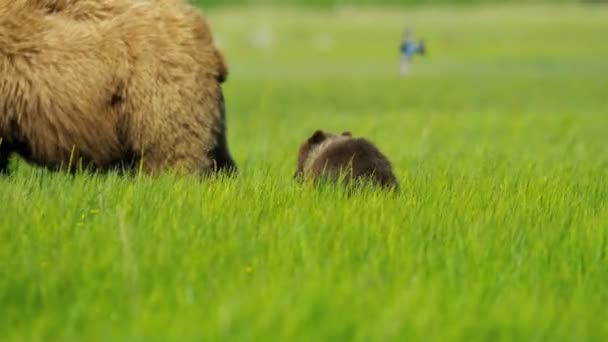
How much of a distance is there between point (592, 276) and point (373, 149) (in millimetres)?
2564

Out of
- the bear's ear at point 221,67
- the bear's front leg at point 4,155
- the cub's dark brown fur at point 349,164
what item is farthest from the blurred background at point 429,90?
the bear's front leg at point 4,155

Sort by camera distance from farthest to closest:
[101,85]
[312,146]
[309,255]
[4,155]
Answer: [312,146]
[4,155]
[101,85]
[309,255]

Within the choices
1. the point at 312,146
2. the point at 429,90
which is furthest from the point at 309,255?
the point at 429,90

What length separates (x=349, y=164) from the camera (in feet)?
20.4

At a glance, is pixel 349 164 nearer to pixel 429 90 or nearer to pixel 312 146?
pixel 312 146

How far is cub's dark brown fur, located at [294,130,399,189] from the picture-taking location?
6.12 m

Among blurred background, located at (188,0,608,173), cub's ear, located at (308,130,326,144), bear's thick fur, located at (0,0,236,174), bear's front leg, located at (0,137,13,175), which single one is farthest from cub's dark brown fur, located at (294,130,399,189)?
bear's front leg, located at (0,137,13,175)

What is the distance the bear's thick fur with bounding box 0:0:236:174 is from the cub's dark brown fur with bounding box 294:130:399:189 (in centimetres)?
77

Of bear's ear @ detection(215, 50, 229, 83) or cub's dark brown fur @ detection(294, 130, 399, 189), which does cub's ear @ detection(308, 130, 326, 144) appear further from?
bear's ear @ detection(215, 50, 229, 83)

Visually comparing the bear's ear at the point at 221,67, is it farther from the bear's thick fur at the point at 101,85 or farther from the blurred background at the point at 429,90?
the blurred background at the point at 429,90

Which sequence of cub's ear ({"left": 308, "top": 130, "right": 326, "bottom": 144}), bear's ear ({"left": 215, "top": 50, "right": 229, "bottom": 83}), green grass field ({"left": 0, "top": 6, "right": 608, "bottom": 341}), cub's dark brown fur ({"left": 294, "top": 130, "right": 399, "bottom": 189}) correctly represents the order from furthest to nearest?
1. cub's ear ({"left": 308, "top": 130, "right": 326, "bottom": 144})
2. bear's ear ({"left": 215, "top": 50, "right": 229, "bottom": 83})
3. cub's dark brown fur ({"left": 294, "top": 130, "right": 399, "bottom": 189})
4. green grass field ({"left": 0, "top": 6, "right": 608, "bottom": 341})

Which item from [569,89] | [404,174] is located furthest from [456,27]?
[404,174]

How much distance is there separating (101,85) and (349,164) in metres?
1.51

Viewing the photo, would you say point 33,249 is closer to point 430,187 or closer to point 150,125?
point 150,125
